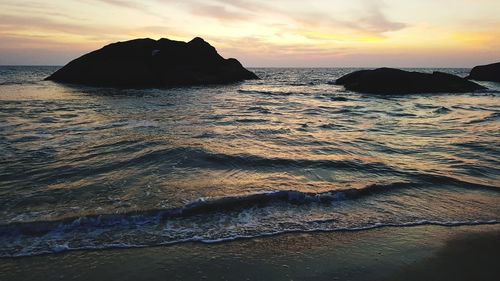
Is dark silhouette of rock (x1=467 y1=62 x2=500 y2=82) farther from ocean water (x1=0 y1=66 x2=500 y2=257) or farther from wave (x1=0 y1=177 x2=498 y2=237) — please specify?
wave (x1=0 y1=177 x2=498 y2=237)

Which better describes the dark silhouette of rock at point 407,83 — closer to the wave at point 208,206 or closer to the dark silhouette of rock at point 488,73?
the dark silhouette of rock at point 488,73

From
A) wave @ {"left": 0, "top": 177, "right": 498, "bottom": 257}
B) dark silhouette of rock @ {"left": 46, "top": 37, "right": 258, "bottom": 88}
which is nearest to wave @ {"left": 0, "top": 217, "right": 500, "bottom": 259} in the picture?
wave @ {"left": 0, "top": 177, "right": 498, "bottom": 257}

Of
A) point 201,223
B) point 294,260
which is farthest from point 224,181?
point 294,260

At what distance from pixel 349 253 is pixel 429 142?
8761 millimetres

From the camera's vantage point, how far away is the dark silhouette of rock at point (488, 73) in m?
61.1

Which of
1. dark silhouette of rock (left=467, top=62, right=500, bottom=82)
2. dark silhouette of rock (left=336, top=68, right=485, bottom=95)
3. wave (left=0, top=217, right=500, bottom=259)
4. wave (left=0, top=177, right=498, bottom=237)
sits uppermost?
dark silhouette of rock (left=467, top=62, right=500, bottom=82)

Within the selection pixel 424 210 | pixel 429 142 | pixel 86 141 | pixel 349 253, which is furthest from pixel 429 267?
pixel 86 141

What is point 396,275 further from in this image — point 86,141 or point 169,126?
point 169,126

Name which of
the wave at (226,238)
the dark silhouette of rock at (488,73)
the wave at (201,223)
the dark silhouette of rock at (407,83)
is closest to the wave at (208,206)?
the wave at (201,223)

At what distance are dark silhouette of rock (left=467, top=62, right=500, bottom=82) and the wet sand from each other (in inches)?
2693

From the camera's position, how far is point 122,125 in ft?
47.1

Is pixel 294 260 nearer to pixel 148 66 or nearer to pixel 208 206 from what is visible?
pixel 208 206

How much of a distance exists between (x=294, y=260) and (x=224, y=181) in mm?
3319

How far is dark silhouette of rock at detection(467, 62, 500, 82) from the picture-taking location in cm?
6112
